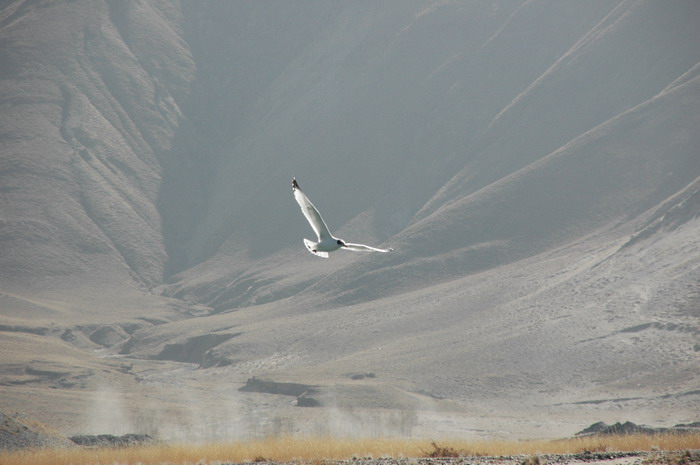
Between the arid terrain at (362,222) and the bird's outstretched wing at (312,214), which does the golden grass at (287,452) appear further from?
the arid terrain at (362,222)

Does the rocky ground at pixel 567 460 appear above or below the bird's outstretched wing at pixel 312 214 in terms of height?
below

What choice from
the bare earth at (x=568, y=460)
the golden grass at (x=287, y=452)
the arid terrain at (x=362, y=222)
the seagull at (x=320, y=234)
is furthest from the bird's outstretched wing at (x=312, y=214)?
the arid terrain at (x=362, y=222)

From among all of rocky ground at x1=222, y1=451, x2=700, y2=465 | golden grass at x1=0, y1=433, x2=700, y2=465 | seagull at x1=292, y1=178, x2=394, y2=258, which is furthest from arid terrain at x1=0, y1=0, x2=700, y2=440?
seagull at x1=292, y1=178, x2=394, y2=258

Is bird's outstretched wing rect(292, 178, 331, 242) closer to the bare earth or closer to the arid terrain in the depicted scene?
the bare earth

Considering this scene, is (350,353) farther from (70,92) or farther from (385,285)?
(70,92)

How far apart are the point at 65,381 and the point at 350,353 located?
77.6ft

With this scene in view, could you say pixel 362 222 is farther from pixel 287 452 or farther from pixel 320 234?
pixel 320 234

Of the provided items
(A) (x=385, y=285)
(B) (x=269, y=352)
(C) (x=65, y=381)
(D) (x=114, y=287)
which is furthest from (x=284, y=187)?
(C) (x=65, y=381)

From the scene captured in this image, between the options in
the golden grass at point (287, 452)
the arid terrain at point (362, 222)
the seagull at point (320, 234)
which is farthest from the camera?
the arid terrain at point (362, 222)

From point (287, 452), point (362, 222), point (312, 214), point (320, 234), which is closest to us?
point (312, 214)

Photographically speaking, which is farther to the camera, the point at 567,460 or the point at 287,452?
the point at 287,452

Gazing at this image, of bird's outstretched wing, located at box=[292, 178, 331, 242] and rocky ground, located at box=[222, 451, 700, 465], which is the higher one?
bird's outstretched wing, located at box=[292, 178, 331, 242]

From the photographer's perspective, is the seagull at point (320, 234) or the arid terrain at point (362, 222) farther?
the arid terrain at point (362, 222)

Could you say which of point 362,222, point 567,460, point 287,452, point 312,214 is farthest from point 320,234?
point 362,222
